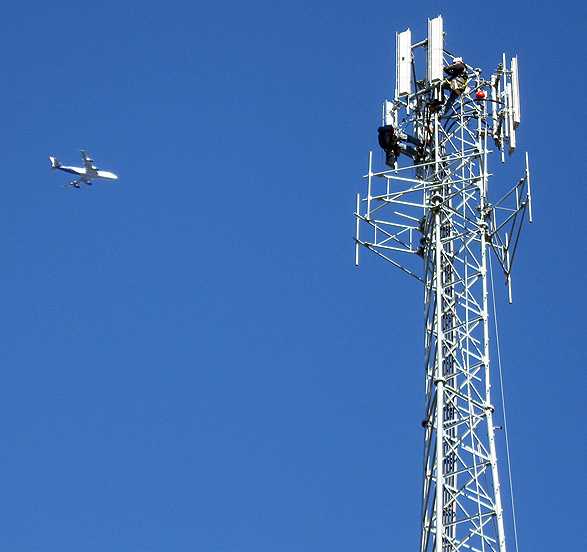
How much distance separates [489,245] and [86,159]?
74.2 m

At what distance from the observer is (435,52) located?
3578 centimetres

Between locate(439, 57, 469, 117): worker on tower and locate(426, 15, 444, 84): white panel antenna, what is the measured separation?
Answer: 56 centimetres

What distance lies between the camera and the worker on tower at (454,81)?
36000 millimetres

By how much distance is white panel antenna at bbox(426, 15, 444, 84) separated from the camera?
1396 inches

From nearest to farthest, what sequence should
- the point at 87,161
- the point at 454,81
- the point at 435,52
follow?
1. the point at 435,52
2. the point at 454,81
3. the point at 87,161

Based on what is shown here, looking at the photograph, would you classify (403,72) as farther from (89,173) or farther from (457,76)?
(89,173)

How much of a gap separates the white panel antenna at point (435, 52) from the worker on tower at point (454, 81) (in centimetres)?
56

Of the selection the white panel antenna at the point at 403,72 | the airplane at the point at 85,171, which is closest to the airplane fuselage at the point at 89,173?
the airplane at the point at 85,171

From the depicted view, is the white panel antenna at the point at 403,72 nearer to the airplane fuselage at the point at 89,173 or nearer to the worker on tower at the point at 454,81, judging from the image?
the worker on tower at the point at 454,81

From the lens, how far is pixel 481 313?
31609mm

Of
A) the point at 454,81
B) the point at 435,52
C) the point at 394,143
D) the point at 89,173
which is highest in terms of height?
the point at 89,173

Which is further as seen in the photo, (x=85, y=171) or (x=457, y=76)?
(x=85, y=171)

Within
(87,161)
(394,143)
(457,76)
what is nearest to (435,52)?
(457,76)

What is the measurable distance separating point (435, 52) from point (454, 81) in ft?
3.92
